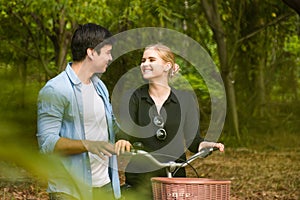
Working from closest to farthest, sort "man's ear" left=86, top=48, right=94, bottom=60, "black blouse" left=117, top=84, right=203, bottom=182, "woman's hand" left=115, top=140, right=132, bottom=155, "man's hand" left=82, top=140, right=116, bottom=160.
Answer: "man's hand" left=82, top=140, right=116, bottom=160 → "woman's hand" left=115, top=140, right=132, bottom=155 → "man's ear" left=86, top=48, right=94, bottom=60 → "black blouse" left=117, top=84, right=203, bottom=182

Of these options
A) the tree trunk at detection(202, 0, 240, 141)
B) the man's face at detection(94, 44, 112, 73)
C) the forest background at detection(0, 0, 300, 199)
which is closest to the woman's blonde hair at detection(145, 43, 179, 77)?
the man's face at detection(94, 44, 112, 73)

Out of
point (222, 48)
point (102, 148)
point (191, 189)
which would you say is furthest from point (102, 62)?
point (222, 48)

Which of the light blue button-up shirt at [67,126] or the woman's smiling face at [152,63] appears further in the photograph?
the woman's smiling face at [152,63]

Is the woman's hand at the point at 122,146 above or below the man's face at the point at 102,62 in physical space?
below

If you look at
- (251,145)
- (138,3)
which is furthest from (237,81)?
(138,3)

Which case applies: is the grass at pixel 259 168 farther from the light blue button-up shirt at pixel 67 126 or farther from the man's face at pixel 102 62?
the man's face at pixel 102 62

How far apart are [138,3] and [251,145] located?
366 cm

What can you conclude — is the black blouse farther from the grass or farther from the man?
the grass

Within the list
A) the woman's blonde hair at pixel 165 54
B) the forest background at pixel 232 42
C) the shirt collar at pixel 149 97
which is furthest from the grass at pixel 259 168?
the woman's blonde hair at pixel 165 54

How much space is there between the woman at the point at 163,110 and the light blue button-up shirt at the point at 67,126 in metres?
0.19

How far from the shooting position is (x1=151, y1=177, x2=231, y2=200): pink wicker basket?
2.38 m

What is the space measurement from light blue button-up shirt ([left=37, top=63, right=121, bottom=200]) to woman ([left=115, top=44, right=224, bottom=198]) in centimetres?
→ 19

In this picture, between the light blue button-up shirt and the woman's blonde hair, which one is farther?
the woman's blonde hair

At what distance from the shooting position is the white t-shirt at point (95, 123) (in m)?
2.30
